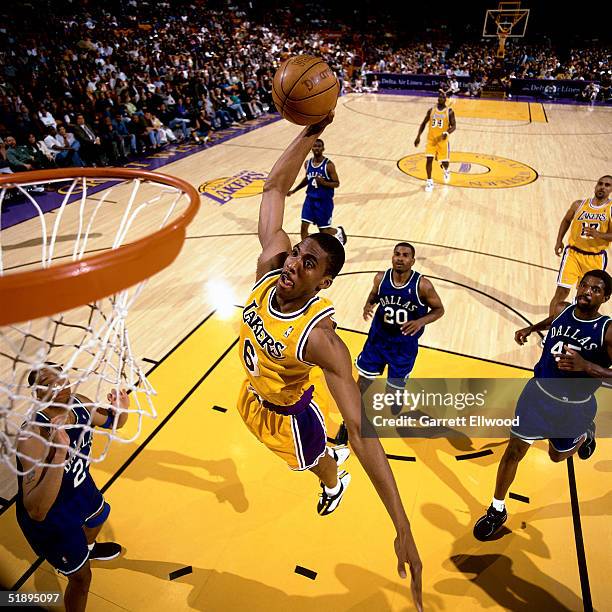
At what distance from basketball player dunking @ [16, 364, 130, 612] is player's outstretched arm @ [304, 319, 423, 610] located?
903 mm

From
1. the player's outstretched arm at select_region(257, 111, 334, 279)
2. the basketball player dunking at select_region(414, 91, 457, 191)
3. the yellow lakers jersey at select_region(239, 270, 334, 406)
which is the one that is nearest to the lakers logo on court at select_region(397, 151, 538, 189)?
the basketball player dunking at select_region(414, 91, 457, 191)

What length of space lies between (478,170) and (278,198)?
912 centimetres

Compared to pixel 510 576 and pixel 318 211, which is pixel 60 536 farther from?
pixel 318 211

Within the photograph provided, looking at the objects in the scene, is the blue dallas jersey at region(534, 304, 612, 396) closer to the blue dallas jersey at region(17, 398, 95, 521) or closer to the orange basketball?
the orange basketball

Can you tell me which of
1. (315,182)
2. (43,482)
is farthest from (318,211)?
(43,482)

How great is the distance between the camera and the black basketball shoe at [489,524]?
2805mm

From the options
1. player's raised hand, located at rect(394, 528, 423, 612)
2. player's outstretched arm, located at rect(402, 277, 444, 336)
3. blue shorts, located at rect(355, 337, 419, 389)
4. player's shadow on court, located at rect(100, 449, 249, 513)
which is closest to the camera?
player's raised hand, located at rect(394, 528, 423, 612)

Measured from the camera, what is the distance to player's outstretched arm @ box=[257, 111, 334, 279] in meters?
2.46

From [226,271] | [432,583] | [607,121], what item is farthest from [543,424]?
[607,121]

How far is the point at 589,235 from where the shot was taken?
4352 millimetres

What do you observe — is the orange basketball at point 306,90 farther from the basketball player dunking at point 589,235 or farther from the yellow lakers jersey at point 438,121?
the yellow lakers jersey at point 438,121

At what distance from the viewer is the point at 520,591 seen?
2.56m

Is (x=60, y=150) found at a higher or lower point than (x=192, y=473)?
higher

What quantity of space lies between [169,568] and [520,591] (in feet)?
6.59
